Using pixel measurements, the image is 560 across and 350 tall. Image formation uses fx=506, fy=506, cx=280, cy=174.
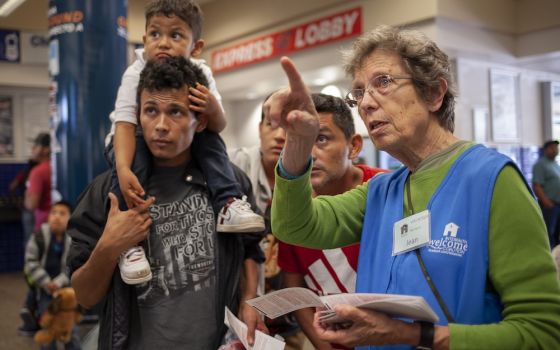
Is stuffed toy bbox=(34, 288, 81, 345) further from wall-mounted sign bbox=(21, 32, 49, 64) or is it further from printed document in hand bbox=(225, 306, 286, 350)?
wall-mounted sign bbox=(21, 32, 49, 64)

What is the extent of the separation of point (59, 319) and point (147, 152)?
2.59 meters

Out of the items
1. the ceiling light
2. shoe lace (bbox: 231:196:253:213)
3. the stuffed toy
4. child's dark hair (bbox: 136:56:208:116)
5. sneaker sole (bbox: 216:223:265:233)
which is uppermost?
the ceiling light

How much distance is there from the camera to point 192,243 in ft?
A: 5.80

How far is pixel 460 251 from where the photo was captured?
1.19 meters

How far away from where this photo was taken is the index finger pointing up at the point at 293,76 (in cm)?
121

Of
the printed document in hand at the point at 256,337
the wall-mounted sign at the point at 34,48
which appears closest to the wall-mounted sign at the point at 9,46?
the wall-mounted sign at the point at 34,48

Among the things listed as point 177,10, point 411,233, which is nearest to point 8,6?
point 177,10

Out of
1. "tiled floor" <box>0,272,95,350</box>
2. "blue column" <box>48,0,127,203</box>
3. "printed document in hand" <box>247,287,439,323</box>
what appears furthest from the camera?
"tiled floor" <box>0,272,95,350</box>

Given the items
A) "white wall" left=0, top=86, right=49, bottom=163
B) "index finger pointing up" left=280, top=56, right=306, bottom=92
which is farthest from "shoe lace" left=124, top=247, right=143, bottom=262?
"white wall" left=0, top=86, right=49, bottom=163

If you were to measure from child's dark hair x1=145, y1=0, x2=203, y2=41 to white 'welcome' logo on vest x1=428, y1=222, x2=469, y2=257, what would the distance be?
5.01ft

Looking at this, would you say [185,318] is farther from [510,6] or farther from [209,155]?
[510,6]

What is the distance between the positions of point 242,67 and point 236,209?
721 centimetres

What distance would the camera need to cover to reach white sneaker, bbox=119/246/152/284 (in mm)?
1598

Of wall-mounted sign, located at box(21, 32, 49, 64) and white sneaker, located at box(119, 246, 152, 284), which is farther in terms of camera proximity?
wall-mounted sign, located at box(21, 32, 49, 64)
